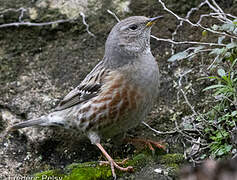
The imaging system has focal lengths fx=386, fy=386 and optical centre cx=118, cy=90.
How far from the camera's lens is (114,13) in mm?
5699

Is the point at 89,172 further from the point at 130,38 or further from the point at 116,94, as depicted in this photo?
the point at 130,38

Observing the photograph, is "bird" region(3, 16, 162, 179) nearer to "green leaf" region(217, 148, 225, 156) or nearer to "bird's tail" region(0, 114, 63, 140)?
"bird's tail" region(0, 114, 63, 140)

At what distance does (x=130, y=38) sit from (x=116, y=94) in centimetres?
77

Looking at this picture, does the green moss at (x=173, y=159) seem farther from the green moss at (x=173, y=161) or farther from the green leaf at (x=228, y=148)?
the green leaf at (x=228, y=148)

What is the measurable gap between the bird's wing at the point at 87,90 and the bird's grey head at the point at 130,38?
0.24m

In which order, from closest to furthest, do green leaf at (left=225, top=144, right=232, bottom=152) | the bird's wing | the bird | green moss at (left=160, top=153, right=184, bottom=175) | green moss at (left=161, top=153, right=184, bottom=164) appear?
green leaf at (left=225, top=144, right=232, bottom=152) < green moss at (left=160, top=153, right=184, bottom=175) < green moss at (left=161, top=153, right=184, bottom=164) < the bird < the bird's wing

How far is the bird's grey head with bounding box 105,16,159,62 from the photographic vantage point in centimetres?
453

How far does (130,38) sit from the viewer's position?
4.59m

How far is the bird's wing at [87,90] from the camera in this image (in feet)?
14.8

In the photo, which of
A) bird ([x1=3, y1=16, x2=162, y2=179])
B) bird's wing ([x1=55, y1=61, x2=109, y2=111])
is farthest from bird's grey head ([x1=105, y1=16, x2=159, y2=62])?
bird's wing ([x1=55, y1=61, x2=109, y2=111])

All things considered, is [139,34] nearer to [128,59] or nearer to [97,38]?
[128,59]

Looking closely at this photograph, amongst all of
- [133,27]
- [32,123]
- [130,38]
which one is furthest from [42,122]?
[133,27]

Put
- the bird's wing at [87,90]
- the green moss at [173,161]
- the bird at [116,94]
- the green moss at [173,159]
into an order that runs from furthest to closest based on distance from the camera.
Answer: the bird's wing at [87,90] < the bird at [116,94] < the green moss at [173,159] < the green moss at [173,161]

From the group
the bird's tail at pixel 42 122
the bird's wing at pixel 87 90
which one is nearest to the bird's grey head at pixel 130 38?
the bird's wing at pixel 87 90
